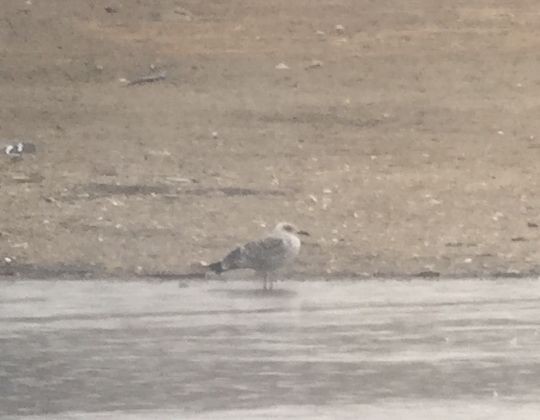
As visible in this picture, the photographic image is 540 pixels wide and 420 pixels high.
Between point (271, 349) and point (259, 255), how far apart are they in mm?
2107

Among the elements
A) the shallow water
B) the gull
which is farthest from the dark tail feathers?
the shallow water

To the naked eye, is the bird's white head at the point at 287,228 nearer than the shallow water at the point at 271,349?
No

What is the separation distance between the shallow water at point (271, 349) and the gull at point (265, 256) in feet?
0.43

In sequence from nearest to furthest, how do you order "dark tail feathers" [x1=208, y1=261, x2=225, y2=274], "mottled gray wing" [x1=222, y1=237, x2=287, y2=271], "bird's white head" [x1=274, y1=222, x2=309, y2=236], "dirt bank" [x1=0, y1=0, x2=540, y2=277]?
"mottled gray wing" [x1=222, y1=237, x2=287, y2=271] < "dark tail feathers" [x1=208, y1=261, x2=225, y2=274] < "bird's white head" [x1=274, y1=222, x2=309, y2=236] < "dirt bank" [x1=0, y1=0, x2=540, y2=277]

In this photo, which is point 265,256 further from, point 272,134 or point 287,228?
point 272,134

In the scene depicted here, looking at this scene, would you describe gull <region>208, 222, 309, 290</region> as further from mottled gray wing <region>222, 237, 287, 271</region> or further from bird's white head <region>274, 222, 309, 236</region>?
bird's white head <region>274, 222, 309, 236</region>

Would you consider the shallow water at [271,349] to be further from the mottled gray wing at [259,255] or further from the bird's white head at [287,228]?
the bird's white head at [287,228]

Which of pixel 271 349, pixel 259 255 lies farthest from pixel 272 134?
pixel 271 349

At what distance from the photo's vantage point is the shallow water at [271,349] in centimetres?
731

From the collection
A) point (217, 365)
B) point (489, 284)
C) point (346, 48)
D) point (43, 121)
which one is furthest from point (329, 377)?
point (346, 48)

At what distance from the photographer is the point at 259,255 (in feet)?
34.4

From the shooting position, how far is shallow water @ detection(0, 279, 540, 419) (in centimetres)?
731

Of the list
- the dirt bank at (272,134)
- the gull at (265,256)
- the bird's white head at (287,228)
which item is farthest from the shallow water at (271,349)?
the dirt bank at (272,134)

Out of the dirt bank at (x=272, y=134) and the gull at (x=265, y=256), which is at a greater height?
the dirt bank at (x=272, y=134)
